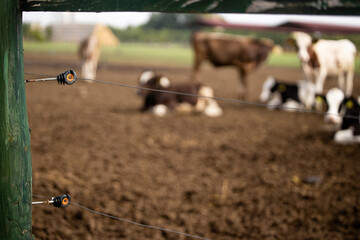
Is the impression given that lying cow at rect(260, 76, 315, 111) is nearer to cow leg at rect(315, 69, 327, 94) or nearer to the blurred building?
cow leg at rect(315, 69, 327, 94)

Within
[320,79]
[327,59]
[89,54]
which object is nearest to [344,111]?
[327,59]

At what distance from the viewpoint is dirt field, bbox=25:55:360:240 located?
2.96 meters

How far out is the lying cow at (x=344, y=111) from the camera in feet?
12.2

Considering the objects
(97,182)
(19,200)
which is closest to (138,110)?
(97,182)

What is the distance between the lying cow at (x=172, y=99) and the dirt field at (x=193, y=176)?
1.24 feet

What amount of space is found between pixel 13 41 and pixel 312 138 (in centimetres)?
526

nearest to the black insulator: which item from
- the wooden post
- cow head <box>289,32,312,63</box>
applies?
the wooden post

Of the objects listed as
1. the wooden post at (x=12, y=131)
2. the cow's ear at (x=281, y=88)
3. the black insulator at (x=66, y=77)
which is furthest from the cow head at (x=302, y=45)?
the wooden post at (x=12, y=131)

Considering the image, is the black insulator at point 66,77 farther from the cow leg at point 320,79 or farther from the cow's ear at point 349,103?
the cow leg at point 320,79

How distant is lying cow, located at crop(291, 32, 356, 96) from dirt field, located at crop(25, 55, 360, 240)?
93cm

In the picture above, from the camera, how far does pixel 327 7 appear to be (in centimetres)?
128

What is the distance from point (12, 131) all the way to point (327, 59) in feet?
17.5

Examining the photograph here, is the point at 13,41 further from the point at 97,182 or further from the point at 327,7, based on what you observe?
→ the point at 97,182

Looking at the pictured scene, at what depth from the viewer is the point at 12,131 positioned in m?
1.51
